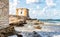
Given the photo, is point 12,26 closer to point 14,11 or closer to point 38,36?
point 14,11

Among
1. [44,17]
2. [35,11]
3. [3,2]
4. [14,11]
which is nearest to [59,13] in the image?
[44,17]

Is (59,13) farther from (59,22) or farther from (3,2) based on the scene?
(3,2)

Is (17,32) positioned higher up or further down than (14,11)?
further down

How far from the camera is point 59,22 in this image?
3090mm

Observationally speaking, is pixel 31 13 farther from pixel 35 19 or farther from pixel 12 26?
pixel 12 26

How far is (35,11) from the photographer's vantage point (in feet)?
10.4

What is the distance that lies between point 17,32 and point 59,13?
1018mm

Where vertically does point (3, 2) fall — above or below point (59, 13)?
above

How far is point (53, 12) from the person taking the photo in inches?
124

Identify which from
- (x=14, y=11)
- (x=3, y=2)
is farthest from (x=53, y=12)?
(x=3, y=2)

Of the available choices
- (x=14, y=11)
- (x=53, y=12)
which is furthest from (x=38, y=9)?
(x=14, y=11)

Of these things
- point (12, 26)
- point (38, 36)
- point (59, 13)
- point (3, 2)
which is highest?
point (3, 2)

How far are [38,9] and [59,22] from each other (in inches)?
21.5

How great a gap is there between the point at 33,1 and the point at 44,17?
44 centimetres
